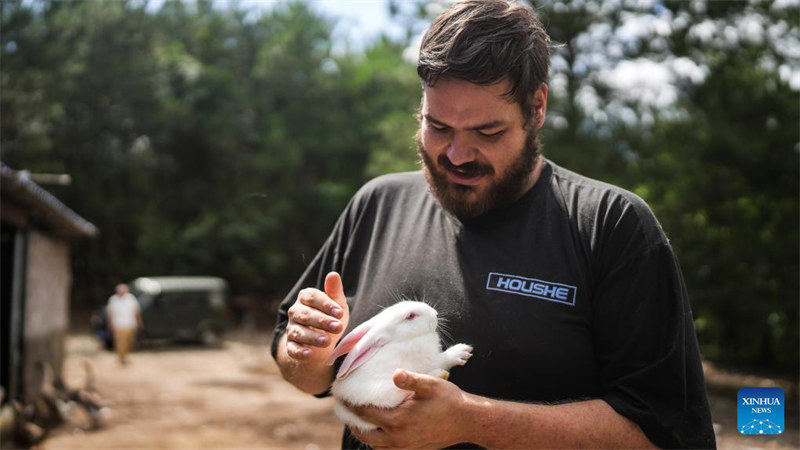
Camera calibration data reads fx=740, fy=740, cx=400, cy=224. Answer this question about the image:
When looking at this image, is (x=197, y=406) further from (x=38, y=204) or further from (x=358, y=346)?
(x=358, y=346)

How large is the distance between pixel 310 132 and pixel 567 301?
35116 mm

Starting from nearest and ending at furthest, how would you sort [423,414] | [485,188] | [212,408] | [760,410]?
[423,414] → [485,188] → [760,410] → [212,408]

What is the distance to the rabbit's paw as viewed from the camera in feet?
6.65

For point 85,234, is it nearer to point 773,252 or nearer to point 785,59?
point 773,252

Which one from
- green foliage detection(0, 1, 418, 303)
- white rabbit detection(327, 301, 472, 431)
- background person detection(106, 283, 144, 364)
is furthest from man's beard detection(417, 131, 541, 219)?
green foliage detection(0, 1, 418, 303)

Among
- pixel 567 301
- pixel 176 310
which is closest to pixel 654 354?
pixel 567 301

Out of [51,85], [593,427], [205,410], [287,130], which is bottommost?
[205,410]

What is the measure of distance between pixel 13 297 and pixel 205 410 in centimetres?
441

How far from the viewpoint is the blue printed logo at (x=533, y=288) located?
6.64 ft

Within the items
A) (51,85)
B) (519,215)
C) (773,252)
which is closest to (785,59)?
(773,252)

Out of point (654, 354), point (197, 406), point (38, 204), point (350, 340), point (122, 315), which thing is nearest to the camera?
point (654, 354)

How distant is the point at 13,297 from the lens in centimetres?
1314

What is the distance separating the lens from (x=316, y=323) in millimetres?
2027

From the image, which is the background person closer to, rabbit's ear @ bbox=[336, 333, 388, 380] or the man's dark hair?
rabbit's ear @ bbox=[336, 333, 388, 380]
